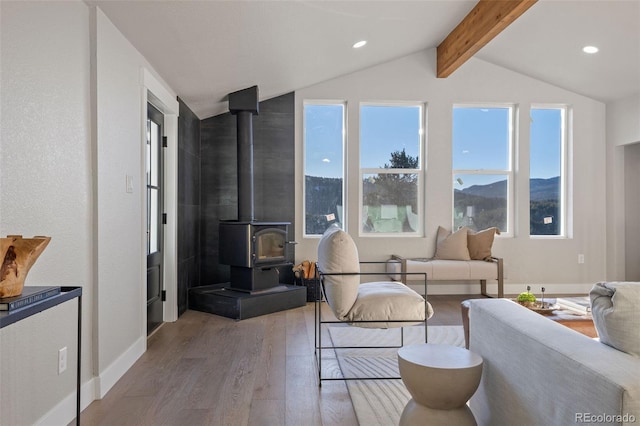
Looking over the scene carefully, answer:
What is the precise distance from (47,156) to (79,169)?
32 cm

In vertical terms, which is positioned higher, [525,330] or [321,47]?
[321,47]

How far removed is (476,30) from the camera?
4.68 m

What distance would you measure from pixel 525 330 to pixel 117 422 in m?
1.97

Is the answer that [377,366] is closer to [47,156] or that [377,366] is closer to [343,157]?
[47,156]

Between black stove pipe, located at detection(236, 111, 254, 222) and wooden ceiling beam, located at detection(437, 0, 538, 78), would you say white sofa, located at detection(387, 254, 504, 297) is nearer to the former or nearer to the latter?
black stove pipe, located at detection(236, 111, 254, 222)

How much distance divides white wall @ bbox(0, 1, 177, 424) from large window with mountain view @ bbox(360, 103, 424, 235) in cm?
324

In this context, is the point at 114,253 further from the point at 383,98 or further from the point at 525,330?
the point at 383,98

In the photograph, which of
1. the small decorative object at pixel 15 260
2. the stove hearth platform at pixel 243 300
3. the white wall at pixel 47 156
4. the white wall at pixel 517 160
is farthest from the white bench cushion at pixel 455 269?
the small decorative object at pixel 15 260

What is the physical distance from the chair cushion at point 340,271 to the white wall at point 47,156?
1.40 meters

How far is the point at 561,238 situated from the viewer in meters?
6.20

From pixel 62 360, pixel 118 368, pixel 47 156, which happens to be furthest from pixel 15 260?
pixel 118 368

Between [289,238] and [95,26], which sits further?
[289,238]

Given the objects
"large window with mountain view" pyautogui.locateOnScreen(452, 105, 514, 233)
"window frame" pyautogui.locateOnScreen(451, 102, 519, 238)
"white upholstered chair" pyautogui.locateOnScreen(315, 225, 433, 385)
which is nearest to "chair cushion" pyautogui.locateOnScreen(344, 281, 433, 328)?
"white upholstered chair" pyautogui.locateOnScreen(315, 225, 433, 385)

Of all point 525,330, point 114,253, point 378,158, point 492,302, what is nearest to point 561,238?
point 378,158
